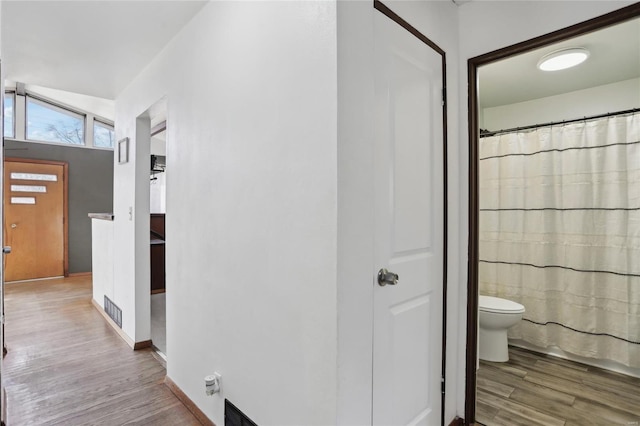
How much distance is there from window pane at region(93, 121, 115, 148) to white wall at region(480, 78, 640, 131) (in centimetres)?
672

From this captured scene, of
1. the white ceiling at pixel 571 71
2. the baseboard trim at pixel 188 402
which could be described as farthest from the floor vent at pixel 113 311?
the white ceiling at pixel 571 71

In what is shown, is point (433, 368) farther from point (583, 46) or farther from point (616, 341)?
point (583, 46)

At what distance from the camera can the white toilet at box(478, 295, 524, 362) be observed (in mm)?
2498

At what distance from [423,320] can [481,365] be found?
1394mm

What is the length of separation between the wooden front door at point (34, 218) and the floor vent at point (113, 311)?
3114 millimetres

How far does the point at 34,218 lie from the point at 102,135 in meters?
1.94

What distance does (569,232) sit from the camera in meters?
2.65

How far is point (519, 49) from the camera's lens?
5.31 ft

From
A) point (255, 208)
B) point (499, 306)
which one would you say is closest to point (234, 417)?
point (255, 208)

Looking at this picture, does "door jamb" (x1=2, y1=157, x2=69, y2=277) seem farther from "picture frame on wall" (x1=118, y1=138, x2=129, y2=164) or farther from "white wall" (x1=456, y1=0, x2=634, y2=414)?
"white wall" (x1=456, y1=0, x2=634, y2=414)

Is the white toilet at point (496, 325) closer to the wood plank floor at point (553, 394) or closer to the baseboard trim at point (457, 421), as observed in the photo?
the wood plank floor at point (553, 394)

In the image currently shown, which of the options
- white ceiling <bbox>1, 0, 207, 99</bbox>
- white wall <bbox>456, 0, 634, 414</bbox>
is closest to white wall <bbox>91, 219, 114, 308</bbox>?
white ceiling <bbox>1, 0, 207, 99</bbox>

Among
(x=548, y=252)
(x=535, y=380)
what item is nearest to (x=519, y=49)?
(x=548, y=252)

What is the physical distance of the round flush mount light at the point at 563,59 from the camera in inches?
85.4
